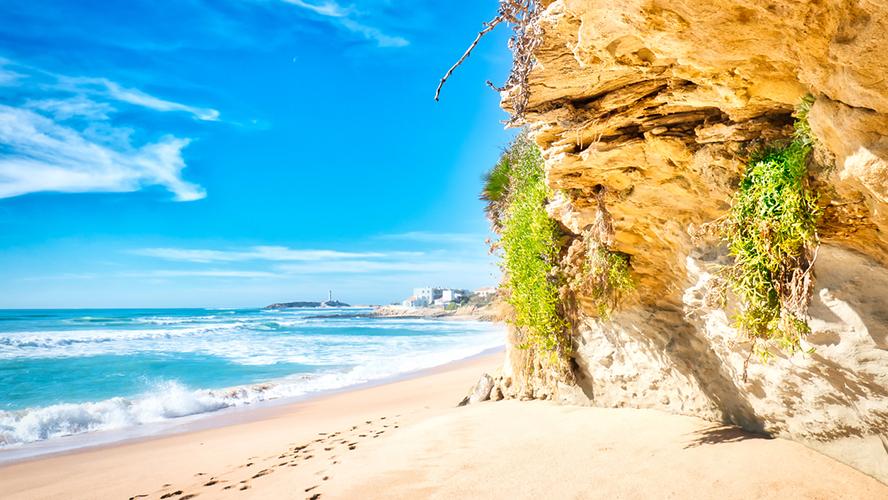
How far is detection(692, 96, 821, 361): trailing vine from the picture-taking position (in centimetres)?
269

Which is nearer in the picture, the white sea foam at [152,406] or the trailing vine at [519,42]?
the trailing vine at [519,42]

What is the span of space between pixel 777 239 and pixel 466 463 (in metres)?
3.74

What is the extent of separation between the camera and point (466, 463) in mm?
4887

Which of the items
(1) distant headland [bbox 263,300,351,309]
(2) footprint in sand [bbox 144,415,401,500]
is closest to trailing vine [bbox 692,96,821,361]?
(2) footprint in sand [bbox 144,415,401,500]

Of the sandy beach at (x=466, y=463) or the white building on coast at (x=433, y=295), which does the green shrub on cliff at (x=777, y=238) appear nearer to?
the sandy beach at (x=466, y=463)

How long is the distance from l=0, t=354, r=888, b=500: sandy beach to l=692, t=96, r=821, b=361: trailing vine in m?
1.27

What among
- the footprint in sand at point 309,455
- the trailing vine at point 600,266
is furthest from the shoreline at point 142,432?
the trailing vine at point 600,266

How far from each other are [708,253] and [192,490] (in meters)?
6.16

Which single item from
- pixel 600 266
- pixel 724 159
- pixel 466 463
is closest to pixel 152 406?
pixel 466 463

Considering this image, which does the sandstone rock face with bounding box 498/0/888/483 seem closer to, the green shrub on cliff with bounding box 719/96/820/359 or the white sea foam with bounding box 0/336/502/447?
the green shrub on cliff with bounding box 719/96/820/359

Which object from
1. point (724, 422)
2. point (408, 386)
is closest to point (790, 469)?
point (724, 422)

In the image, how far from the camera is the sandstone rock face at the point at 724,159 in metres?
2.09

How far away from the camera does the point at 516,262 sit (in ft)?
21.4

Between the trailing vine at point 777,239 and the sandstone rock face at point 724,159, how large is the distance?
10cm
